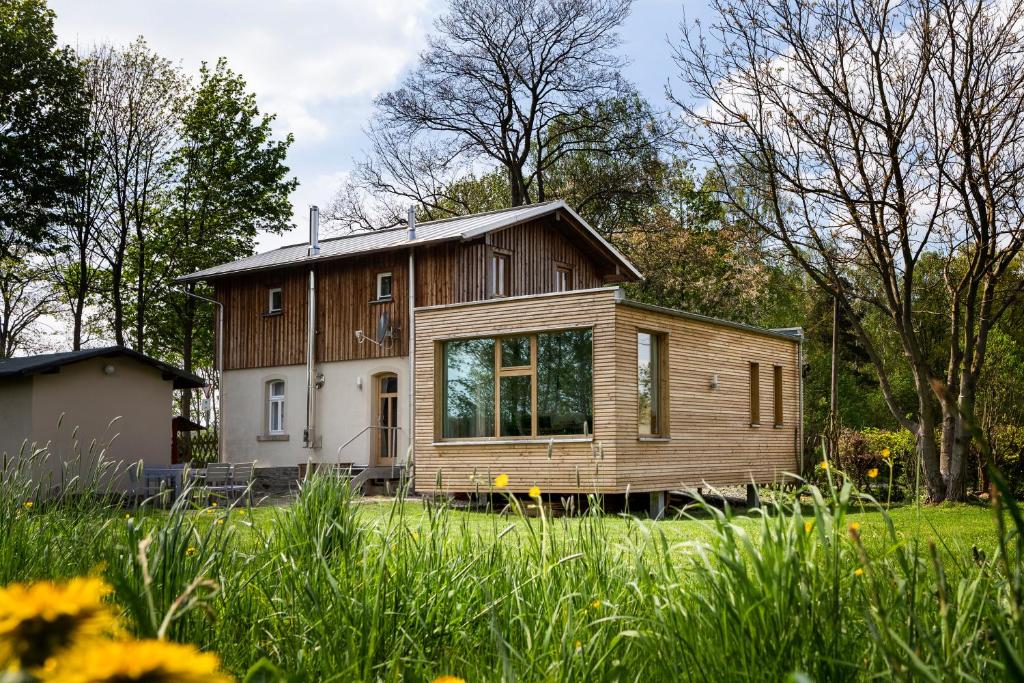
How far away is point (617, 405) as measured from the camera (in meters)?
15.2

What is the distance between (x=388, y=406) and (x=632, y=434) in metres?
7.87

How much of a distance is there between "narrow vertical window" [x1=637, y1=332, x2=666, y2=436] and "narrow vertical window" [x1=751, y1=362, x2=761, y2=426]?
11.2ft

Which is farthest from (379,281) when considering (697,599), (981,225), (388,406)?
(697,599)

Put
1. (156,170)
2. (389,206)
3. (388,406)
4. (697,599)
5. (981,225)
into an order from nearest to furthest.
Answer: (697,599)
(981,225)
(388,406)
(156,170)
(389,206)

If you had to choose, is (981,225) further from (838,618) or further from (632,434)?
(838,618)

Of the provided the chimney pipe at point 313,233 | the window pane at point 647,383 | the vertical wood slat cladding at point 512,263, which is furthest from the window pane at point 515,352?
the chimney pipe at point 313,233

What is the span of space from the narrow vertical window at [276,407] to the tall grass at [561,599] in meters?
19.4

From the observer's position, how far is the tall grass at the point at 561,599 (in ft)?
8.02

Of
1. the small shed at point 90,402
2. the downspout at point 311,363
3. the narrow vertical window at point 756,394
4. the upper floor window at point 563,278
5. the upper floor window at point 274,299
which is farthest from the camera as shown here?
the upper floor window at point 274,299

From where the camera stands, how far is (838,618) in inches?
96.4

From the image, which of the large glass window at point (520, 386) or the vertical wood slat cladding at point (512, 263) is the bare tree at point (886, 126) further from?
the vertical wood slat cladding at point (512, 263)

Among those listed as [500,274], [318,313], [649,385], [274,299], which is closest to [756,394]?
[649,385]

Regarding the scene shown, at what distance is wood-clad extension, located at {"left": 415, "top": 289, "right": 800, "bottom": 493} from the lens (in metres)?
15.3

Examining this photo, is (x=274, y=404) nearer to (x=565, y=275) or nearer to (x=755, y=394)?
(x=565, y=275)
